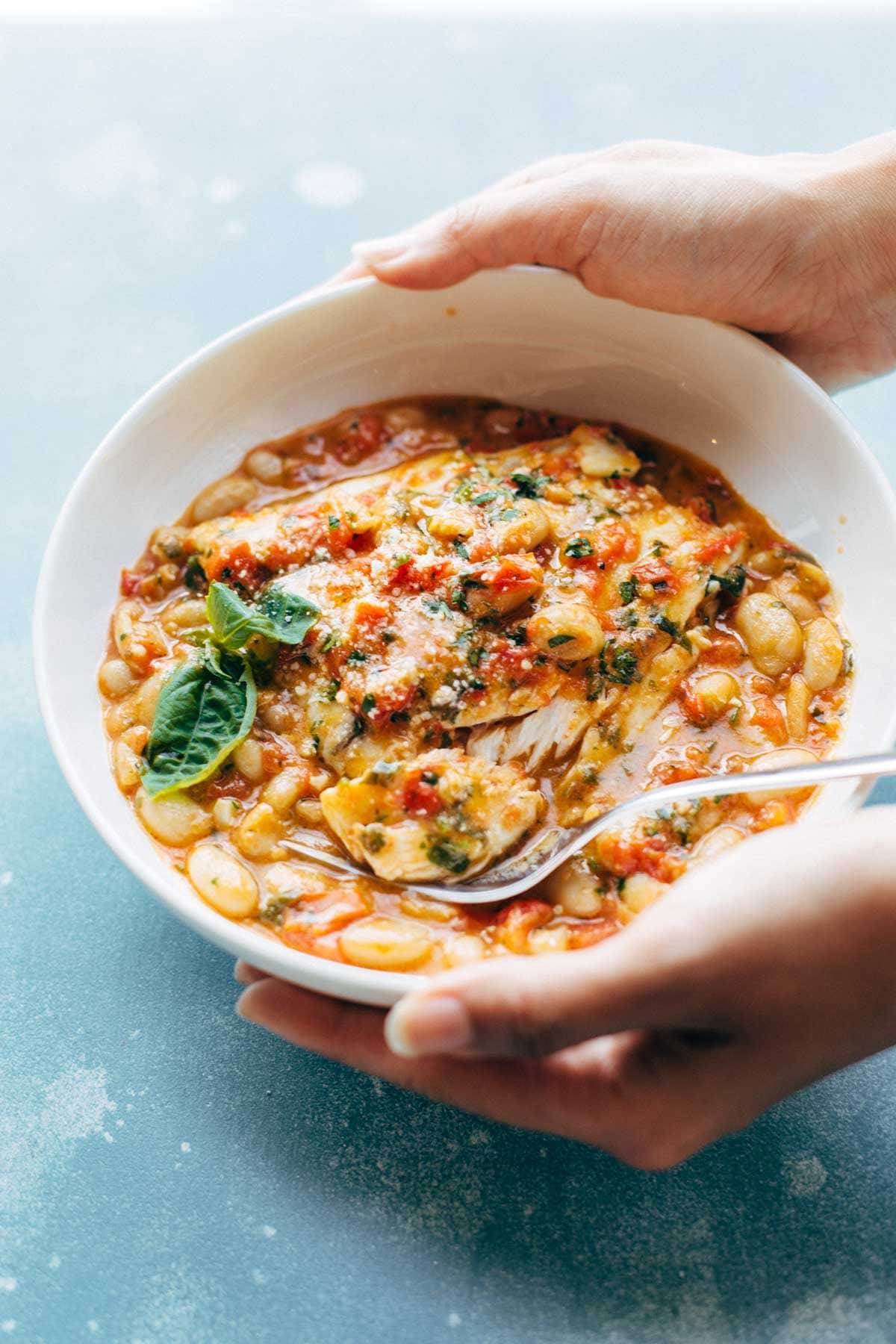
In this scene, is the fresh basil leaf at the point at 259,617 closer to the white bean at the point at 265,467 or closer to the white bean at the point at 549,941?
the white bean at the point at 265,467

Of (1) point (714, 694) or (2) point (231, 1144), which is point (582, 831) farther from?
(2) point (231, 1144)

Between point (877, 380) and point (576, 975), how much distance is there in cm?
296

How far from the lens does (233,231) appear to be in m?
5.18

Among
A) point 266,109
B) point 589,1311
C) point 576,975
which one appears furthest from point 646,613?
point 266,109

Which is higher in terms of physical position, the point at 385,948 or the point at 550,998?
the point at 550,998

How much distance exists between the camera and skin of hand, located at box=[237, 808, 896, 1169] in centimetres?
260

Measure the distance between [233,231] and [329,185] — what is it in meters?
0.48

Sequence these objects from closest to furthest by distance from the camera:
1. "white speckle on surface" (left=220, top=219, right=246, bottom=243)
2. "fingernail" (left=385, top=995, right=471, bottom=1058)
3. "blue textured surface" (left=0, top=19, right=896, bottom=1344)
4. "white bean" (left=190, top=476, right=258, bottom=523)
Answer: "fingernail" (left=385, top=995, right=471, bottom=1058) < "blue textured surface" (left=0, top=19, right=896, bottom=1344) < "white bean" (left=190, top=476, right=258, bottom=523) < "white speckle on surface" (left=220, top=219, right=246, bottom=243)

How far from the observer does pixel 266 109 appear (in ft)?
17.9

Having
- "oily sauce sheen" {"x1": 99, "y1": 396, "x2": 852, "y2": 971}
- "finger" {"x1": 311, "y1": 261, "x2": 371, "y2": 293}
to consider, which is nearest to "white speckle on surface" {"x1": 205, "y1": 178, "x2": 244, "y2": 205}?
"finger" {"x1": 311, "y1": 261, "x2": 371, "y2": 293}

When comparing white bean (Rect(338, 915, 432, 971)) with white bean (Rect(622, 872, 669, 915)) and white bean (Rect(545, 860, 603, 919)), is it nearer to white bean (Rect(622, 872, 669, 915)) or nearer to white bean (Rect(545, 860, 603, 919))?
white bean (Rect(545, 860, 603, 919))

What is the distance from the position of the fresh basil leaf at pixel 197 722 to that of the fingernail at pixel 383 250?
4.76 ft

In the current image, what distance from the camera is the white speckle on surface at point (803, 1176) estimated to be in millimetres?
3221

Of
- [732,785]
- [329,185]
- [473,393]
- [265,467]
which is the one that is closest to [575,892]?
[732,785]
